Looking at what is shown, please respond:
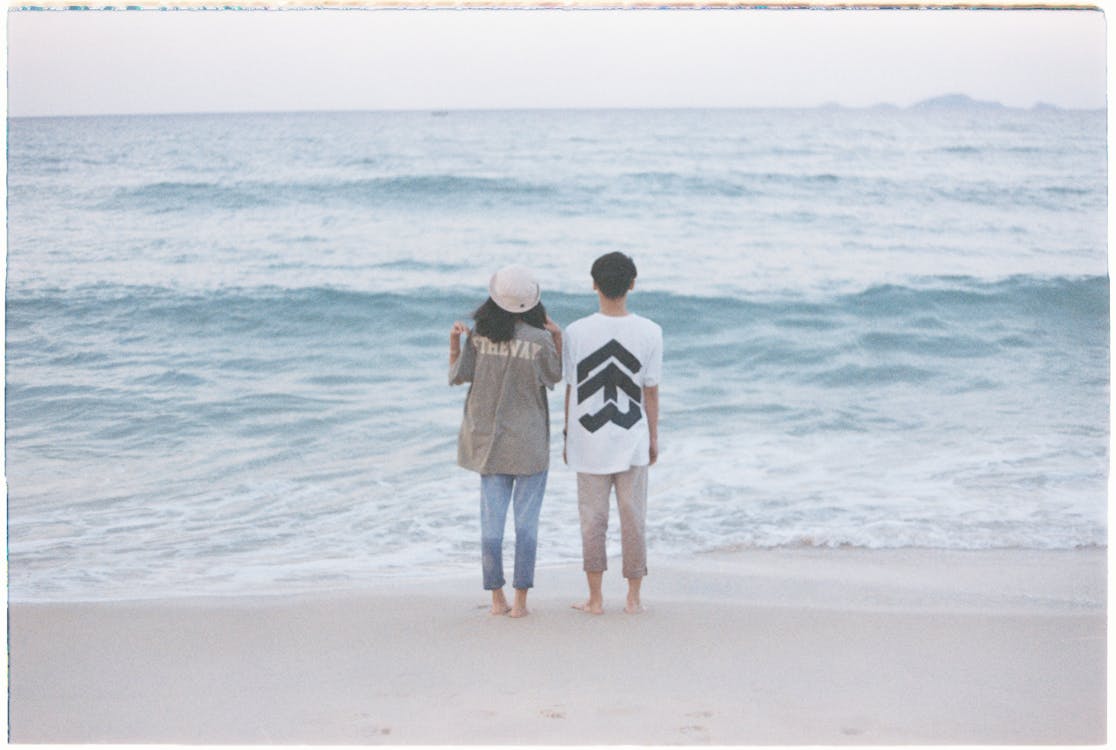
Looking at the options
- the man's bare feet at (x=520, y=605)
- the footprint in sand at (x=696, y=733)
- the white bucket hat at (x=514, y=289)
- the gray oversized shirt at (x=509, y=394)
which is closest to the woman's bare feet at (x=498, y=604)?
the man's bare feet at (x=520, y=605)

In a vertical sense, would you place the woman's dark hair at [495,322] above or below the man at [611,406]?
above

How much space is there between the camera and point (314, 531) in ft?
16.8

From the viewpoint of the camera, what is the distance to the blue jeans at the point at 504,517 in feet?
12.5

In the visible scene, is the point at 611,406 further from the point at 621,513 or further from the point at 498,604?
the point at 498,604

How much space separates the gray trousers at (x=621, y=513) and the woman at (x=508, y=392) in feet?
0.53

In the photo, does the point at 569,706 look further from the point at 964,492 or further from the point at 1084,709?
the point at 964,492

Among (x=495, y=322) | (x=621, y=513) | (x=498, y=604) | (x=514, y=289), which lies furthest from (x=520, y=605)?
(x=514, y=289)

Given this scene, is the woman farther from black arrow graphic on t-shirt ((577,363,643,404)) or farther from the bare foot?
the bare foot

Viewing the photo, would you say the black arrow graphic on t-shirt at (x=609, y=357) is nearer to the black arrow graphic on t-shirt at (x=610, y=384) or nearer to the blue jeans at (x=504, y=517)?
the black arrow graphic on t-shirt at (x=610, y=384)

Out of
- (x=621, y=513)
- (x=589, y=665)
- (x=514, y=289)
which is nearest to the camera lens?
(x=589, y=665)

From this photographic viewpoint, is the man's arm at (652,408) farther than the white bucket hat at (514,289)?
Yes

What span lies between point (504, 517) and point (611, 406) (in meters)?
0.50

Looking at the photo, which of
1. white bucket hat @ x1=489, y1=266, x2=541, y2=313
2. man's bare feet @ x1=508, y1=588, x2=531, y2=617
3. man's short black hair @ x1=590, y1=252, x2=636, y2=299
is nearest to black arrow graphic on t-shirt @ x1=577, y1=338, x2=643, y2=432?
man's short black hair @ x1=590, y1=252, x2=636, y2=299

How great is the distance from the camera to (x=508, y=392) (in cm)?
371
